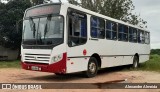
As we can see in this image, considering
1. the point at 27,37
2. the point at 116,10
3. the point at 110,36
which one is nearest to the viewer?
the point at 27,37

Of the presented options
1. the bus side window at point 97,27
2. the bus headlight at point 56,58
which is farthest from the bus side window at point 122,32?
the bus headlight at point 56,58

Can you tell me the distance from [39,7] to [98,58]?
3877 mm

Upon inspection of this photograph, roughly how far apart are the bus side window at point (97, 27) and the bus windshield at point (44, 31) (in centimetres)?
249

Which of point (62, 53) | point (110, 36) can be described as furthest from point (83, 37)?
point (110, 36)

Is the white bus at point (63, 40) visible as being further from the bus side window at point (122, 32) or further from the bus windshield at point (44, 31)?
the bus side window at point (122, 32)

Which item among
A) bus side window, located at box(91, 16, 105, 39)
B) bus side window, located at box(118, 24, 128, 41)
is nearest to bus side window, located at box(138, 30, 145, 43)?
bus side window, located at box(118, 24, 128, 41)

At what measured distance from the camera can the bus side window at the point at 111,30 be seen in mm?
15914

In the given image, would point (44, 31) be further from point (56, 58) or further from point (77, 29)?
point (77, 29)

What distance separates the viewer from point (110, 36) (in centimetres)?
1617

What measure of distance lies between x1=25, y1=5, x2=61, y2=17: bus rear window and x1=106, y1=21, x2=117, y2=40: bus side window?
4.20 m

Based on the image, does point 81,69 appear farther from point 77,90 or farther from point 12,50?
point 12,50

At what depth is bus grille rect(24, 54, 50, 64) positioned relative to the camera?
1209 cm

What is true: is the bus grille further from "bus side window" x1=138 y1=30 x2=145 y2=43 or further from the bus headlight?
"bus side window" x1=138 y1=30 x2=145 y2=43

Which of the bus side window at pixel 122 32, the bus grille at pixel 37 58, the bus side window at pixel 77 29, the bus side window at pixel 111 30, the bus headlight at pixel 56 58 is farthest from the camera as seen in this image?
the bus side window at pixel 122 32
